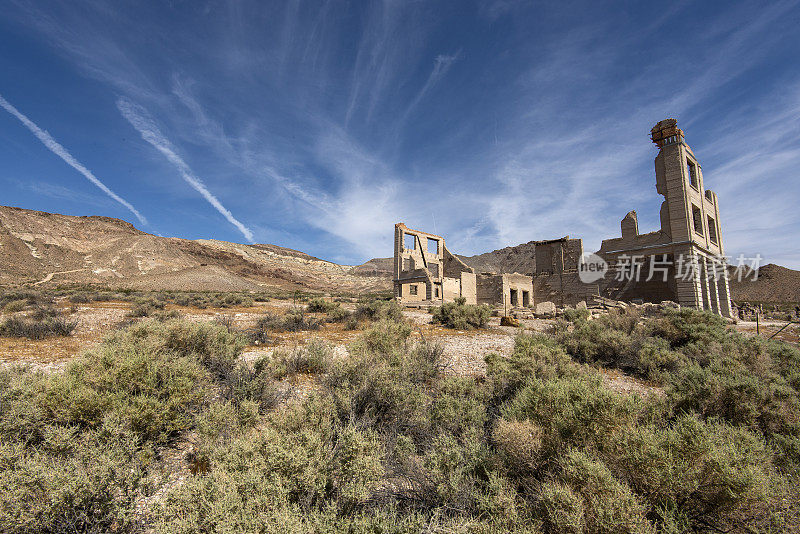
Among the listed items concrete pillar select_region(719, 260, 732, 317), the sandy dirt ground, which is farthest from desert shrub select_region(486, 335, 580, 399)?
concrete pillar select_region(719, 260, 732, 317)

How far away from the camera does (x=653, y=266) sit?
20703 mm

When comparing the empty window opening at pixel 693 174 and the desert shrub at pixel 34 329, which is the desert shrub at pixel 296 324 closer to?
the desert shrub at pixel 34 329

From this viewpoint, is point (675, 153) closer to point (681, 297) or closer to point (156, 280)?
point (681, 297)

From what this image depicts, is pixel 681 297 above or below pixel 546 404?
above

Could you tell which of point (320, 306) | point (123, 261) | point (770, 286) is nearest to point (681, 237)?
point (320, 306)

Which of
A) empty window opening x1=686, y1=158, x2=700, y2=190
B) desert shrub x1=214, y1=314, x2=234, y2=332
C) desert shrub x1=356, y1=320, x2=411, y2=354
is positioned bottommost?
desert shrub x1=356, y1=320, x2=411, y2=354

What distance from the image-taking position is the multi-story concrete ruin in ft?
59.4

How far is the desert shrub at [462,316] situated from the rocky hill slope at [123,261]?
136 feet

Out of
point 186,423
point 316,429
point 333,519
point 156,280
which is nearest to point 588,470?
point 333,519

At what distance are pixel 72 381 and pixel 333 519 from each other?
3.04m

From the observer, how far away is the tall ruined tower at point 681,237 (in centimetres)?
1778

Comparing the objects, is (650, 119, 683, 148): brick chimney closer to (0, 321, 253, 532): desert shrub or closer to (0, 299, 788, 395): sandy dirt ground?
(0, 299, 788, 395): sandy dirt ground

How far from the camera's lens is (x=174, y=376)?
3.65m

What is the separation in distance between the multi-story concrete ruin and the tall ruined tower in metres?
0.04
